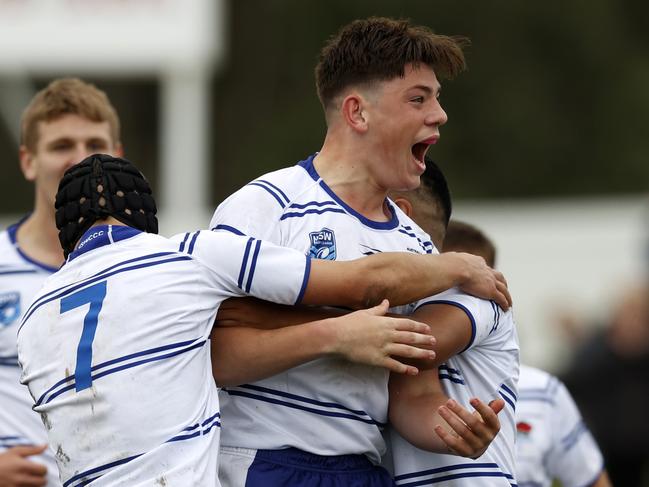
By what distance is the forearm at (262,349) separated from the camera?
4656mm

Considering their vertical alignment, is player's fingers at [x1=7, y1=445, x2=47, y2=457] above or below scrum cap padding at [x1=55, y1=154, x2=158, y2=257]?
below

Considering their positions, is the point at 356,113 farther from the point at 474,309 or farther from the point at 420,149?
the point at 474,309

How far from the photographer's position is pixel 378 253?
484cm

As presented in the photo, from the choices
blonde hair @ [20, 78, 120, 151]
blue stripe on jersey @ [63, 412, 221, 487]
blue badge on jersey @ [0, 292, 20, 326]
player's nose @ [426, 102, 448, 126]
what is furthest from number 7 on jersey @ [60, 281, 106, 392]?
blonde hair @ [20, 78, 120, 151]

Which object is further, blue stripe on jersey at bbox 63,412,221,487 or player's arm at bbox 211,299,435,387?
player's arm at bbox 211,299,435,387

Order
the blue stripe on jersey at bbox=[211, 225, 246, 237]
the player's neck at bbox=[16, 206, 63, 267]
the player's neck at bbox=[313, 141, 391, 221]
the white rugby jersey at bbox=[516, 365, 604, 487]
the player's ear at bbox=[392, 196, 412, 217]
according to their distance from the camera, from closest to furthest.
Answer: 1. the blue stripe on jersey at bbox=[211, 225, 246, 237]
2. the player's neck at bbox=[313, 141, 391, 221]
3. the player's ear at bbox=[392, 196, 412, 217]
4. the player's neck at bbox=[16, 206, 63, 267]
5. the white rugby jersey at bbox=[516, 365, 604, 487]

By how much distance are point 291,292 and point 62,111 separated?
2.17 metres

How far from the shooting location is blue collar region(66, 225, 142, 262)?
4.57 meters

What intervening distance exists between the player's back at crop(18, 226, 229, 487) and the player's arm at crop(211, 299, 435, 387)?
0.16 m

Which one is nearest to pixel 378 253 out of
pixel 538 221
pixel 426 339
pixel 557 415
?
pixel 426 339

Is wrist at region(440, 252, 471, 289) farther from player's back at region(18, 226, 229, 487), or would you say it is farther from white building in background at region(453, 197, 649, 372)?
white building in background at region(453, 197, 649, 372)

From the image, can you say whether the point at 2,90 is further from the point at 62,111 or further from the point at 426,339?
the point at 426,339

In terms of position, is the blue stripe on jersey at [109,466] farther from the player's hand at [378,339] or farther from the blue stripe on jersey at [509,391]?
the blue stripe on jersey at [509,391]

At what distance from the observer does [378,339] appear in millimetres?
4605
